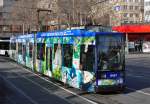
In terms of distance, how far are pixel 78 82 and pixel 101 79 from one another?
5.07 feet

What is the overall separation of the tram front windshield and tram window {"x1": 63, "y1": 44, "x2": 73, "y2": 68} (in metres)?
2.50

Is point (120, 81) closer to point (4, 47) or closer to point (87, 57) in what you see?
point (87, 57)

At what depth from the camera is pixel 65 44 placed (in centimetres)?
2252

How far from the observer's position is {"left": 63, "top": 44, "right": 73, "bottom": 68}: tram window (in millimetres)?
21594

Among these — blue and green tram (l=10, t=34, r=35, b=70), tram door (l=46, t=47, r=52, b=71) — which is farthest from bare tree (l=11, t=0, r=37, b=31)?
tram door (l=46, t=47, r=52, b=71)

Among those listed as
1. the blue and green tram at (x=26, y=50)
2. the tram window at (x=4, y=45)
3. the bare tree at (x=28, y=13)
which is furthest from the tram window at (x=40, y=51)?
the bare tree at (x=28, y=13)

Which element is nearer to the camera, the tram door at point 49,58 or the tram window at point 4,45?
the tram door at point 49,58

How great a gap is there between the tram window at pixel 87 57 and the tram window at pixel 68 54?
160 cm

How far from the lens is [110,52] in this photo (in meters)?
19.5

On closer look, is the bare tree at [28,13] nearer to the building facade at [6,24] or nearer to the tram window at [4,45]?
the building facade at [6,24]

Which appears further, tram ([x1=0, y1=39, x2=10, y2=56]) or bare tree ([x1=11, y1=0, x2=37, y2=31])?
bare tree ([x1=11, y1=0, x2=37, y2=31])

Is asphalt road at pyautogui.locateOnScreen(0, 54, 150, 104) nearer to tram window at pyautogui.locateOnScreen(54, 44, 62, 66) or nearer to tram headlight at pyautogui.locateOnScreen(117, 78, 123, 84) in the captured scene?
tram headlight at pyautogui.locateOnScreen(117, 78, 123, 84)

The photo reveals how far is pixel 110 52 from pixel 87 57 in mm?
1055

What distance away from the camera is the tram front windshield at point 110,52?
19219 millimetres
